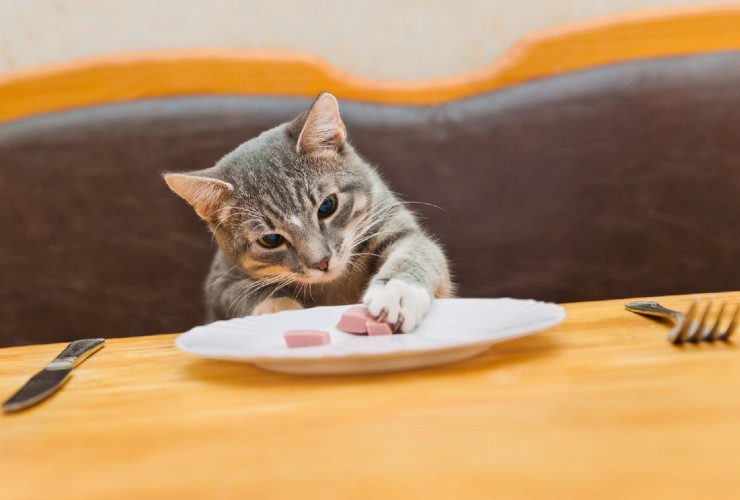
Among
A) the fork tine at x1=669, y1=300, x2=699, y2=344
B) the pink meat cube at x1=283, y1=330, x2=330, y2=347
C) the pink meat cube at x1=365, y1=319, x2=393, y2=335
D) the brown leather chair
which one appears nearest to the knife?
the pink meat cube at x1=283, y1=330, x2=330, y2=347

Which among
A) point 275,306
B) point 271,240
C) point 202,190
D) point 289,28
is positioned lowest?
point 275,306

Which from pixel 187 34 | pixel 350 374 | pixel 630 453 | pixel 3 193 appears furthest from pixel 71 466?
pixel 187 34

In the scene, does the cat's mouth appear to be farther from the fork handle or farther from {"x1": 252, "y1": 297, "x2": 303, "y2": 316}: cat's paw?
the fork handle

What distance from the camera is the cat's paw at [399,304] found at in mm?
816

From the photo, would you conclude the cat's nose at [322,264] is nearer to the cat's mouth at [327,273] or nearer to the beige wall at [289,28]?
the cat's mouth at [327,273]

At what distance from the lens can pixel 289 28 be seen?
75.0 inches

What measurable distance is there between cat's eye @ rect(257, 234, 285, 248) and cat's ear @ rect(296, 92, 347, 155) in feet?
0.63

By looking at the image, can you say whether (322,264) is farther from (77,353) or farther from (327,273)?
(77,353)

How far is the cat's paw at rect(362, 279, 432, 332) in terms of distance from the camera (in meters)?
0.82

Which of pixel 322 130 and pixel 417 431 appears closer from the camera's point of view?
pixel 417 431

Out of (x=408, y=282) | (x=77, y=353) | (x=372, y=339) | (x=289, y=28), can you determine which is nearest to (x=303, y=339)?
(x=372, y=339)

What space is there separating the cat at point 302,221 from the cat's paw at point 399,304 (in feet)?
0.75

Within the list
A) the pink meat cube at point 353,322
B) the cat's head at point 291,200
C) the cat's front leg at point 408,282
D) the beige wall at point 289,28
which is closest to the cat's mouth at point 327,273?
the cat's head at point 291,200

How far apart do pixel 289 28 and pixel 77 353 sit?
1317mm
